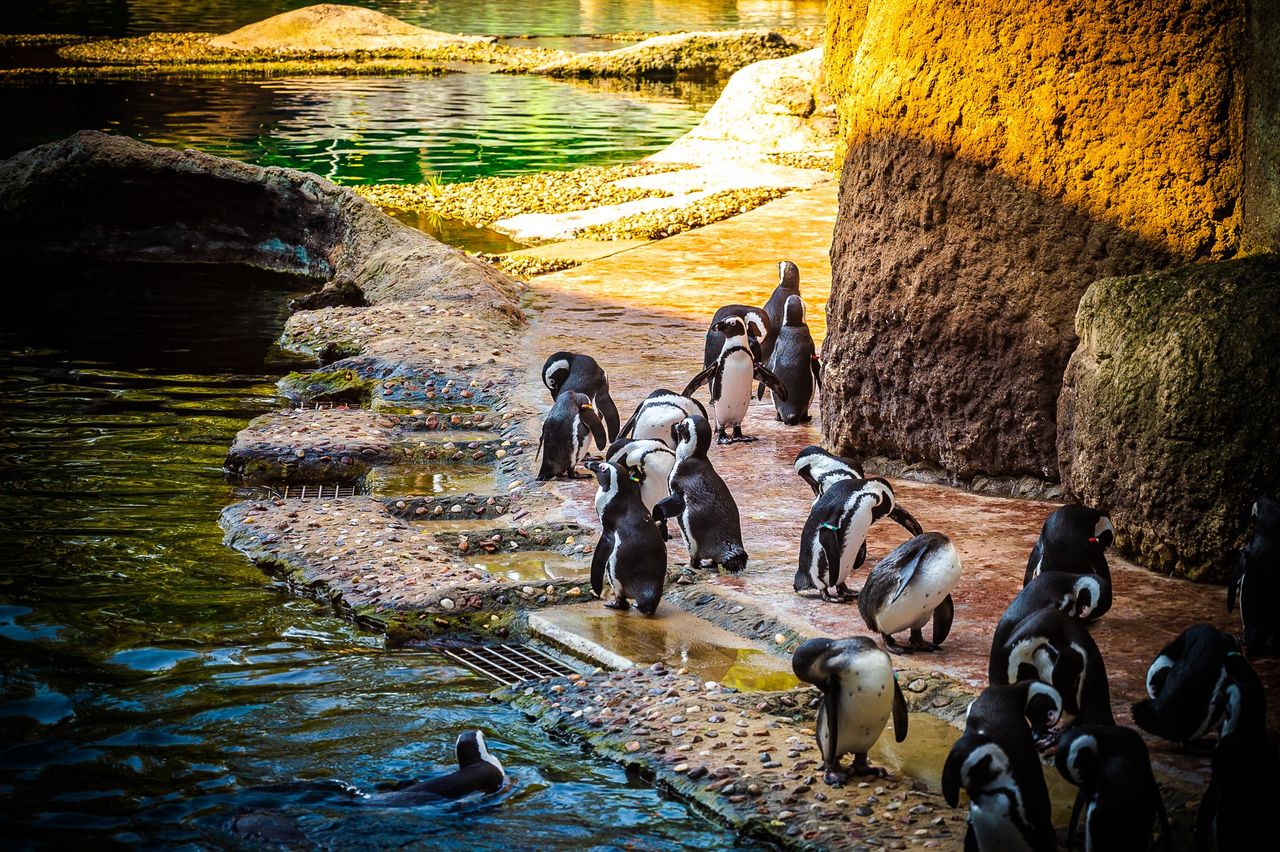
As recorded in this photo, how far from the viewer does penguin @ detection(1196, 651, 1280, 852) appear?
12.6ft


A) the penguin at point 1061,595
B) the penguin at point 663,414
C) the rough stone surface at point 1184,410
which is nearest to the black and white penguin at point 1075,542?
the penguin at point 1061,595

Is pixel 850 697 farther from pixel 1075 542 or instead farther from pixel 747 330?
pixel 747 330

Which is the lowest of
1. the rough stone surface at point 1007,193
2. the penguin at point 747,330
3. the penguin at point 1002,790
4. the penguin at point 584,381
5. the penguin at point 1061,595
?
the penguin at point 1002,790

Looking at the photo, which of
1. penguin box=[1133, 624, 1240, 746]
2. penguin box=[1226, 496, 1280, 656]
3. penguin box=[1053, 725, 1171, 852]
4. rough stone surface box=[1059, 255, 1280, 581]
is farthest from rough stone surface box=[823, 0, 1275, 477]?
penguin box=[1053, 725, 1171, 852]

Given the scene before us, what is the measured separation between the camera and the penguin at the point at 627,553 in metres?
6.04

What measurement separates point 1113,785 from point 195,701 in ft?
11.0

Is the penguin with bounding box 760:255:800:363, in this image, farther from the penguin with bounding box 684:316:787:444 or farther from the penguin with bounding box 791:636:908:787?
the penguin with bounding box 791:636:908:787

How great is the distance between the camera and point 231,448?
8.55 meters

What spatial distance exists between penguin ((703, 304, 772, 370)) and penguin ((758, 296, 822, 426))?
134mm

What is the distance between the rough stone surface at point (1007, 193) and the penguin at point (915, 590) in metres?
2.18

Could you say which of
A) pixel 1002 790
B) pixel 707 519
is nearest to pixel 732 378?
pixel 707 519

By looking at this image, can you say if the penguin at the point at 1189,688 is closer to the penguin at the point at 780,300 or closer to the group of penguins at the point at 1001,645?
the group of penguins at the point at 1001,645

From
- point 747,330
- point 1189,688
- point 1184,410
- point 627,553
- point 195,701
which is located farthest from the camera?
point 747,330

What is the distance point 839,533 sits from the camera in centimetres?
582
